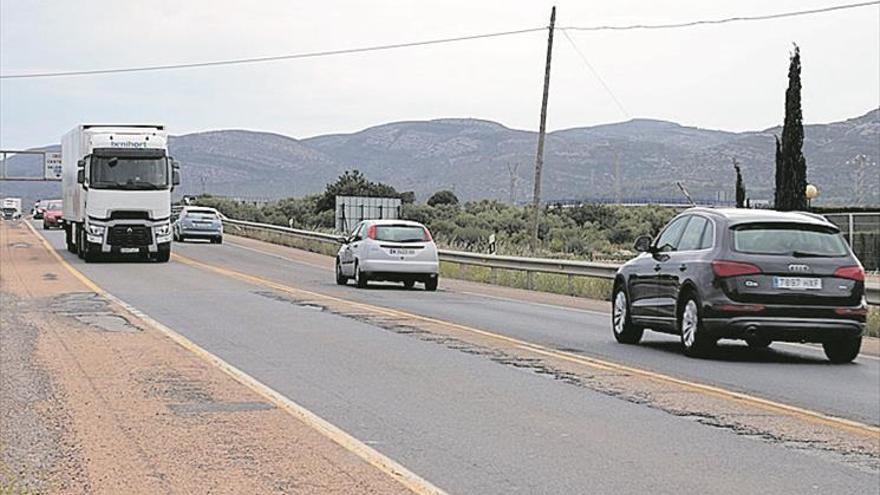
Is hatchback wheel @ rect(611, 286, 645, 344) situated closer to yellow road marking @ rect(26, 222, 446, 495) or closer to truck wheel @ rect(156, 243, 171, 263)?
yellow road marking @ rect(26, 222, 446, 495)

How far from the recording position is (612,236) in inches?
2506

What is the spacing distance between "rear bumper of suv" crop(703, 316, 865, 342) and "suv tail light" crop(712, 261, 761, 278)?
0.49 m

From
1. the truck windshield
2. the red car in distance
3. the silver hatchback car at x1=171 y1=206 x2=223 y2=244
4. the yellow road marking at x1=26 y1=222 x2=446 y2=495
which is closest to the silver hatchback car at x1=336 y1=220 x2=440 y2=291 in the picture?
the truck windshield

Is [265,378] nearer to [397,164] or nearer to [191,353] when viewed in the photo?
[191,353]

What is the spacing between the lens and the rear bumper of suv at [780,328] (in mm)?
14680

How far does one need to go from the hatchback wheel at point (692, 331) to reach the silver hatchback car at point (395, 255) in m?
13.1

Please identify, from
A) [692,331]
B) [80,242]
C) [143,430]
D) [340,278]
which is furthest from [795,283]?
[80,242]

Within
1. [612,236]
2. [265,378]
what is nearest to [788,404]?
[265,378]

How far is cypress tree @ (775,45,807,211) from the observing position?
1809 inches

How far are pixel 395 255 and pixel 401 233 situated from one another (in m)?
0.62

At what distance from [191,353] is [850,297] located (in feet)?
23.9

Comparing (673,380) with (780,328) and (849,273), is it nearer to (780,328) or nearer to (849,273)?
(780,328)

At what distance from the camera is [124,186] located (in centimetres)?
3522

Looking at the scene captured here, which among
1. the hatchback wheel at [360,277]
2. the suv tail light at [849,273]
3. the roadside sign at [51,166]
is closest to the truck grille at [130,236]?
the hatchback wheel at [360,277]
